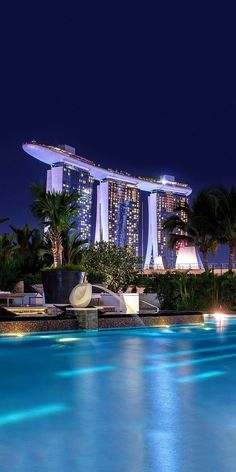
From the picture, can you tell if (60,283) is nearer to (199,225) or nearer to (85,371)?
(85,371)

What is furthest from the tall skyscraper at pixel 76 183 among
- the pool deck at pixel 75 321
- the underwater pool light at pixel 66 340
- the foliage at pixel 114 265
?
the underwater pool light at pixel 66 340

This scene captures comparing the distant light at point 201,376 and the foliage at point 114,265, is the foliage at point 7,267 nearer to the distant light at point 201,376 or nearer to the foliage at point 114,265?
the foliage at point 114,265

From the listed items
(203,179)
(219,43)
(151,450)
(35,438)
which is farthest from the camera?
(203,179)

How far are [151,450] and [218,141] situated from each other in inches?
2109

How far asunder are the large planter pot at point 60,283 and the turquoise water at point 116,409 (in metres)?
5.37

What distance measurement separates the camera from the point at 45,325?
30.9 feet

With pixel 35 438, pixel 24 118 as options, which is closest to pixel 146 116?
pixel 24 118

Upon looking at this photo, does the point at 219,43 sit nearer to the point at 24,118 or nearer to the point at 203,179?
the point at 203,179

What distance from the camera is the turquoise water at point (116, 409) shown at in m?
2.90

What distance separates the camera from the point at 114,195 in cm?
7838

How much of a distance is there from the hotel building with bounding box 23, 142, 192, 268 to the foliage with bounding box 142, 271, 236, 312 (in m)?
41.4

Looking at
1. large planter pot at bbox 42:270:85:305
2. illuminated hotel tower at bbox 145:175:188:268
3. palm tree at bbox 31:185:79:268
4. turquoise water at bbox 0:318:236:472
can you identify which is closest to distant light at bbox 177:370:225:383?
turquoise water at bbox 0:318:236:472

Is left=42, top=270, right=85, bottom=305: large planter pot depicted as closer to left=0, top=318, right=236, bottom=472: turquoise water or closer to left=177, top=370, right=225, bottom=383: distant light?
left=0, top=318, right=236, bottom=472: turquoise water

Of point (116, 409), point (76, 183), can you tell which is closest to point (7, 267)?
point (116, 409)
